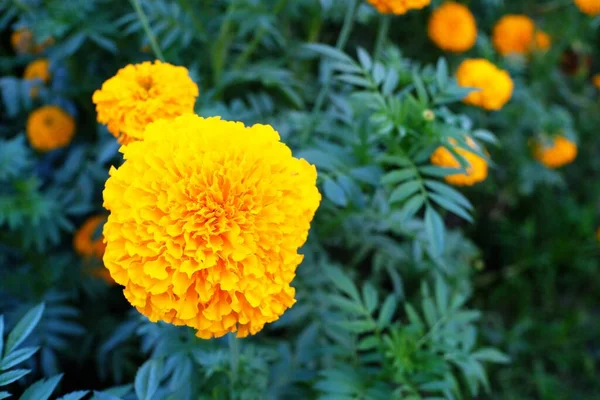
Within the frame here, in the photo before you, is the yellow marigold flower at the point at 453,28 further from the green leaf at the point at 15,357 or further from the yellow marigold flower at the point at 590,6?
the green leaf at the point at 15,357

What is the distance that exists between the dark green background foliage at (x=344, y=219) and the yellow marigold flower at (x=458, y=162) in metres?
0.07

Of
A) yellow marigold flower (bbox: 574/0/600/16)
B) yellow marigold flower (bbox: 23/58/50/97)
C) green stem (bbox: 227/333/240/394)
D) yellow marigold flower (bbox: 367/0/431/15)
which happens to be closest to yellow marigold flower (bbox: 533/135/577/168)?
yellow marigold flower (bbox: 574/0/600/16)

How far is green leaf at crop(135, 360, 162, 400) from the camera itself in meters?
1.05

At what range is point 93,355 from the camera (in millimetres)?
2207

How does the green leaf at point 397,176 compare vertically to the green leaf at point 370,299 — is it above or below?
above

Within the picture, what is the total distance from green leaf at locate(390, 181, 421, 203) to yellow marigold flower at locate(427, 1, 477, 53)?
4.12ft

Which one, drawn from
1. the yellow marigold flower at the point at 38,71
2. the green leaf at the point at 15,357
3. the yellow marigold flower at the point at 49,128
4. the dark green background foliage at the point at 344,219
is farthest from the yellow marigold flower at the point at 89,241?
the green leaf at the point at 15,357

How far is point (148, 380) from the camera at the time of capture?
3.59 feet

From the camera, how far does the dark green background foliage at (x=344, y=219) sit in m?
1.46

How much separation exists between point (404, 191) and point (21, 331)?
36.3 inches

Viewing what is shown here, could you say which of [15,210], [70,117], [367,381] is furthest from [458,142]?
[70,117]

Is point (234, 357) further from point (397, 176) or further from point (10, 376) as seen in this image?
point (397, 176)

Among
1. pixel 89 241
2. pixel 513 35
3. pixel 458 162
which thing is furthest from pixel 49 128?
pixel 513 35

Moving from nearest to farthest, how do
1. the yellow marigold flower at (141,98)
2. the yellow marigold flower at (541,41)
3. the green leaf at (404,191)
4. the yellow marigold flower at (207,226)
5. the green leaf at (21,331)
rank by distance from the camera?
the yellow marigold flower at (207,226) < the green leaf at (21,331) < the yellow marigold flower at (141,98) < the green leaf at (404,191) < the yellow marigold flower at (541,41)
